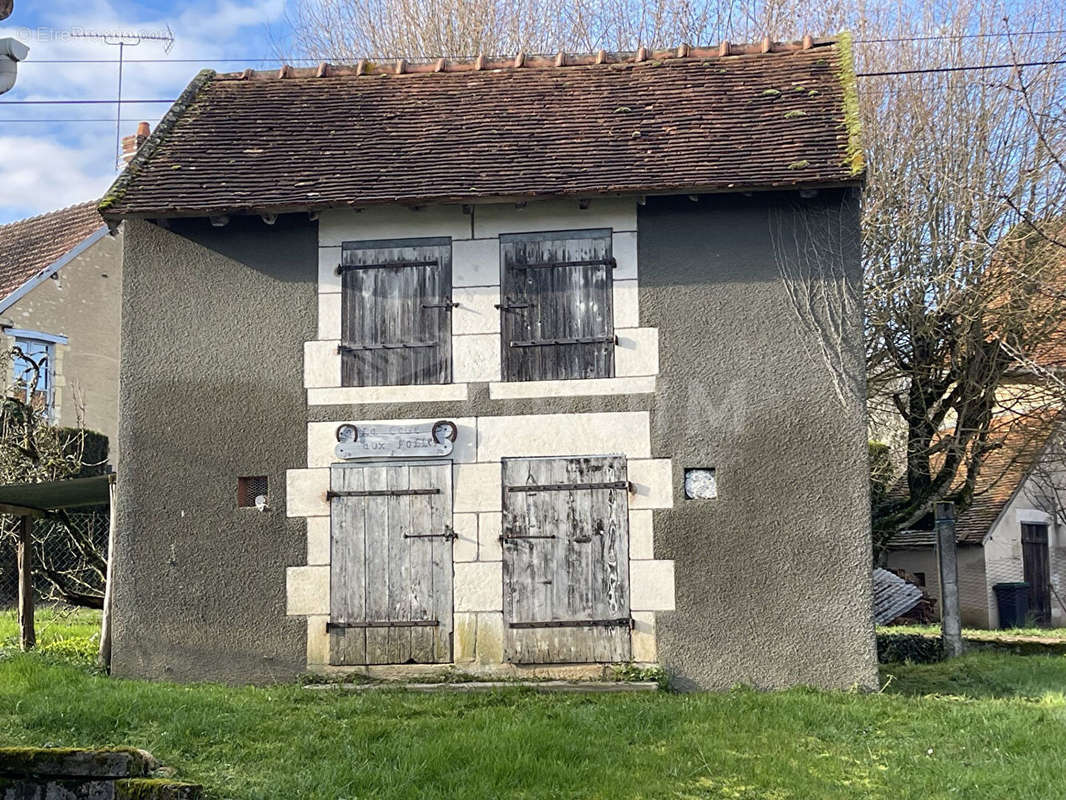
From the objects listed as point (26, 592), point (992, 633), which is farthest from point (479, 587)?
point (992, 633)

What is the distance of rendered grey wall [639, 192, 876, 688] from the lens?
1120 cm

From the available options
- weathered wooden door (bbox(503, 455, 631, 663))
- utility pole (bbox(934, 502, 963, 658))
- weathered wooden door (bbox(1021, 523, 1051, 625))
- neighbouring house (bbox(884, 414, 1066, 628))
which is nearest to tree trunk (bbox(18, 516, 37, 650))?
weathered wooden door (bbox(503, 455, 631, 663))

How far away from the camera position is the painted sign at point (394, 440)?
11742 millimetres

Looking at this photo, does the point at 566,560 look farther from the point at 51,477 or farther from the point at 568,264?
the point at 51,477

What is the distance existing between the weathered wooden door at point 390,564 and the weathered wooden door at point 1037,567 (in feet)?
45.9

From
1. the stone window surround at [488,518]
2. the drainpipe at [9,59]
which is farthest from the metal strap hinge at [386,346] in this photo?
the drainpipe at [9,59]

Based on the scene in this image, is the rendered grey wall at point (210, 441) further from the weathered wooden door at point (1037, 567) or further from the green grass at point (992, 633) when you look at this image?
the weathered wooden door at point (1037, 567)

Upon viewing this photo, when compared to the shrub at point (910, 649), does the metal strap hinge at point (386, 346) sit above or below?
above

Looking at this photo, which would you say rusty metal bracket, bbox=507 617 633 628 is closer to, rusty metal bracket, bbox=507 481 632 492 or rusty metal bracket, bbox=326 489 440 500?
rusty metal bracket, bbox=507 481 632 492

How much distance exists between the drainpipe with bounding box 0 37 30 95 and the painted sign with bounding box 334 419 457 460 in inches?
225

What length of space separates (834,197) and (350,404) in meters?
5.00

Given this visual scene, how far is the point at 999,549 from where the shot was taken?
2139cm

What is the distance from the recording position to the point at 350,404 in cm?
1191

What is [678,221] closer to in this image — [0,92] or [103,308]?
[0,92]
